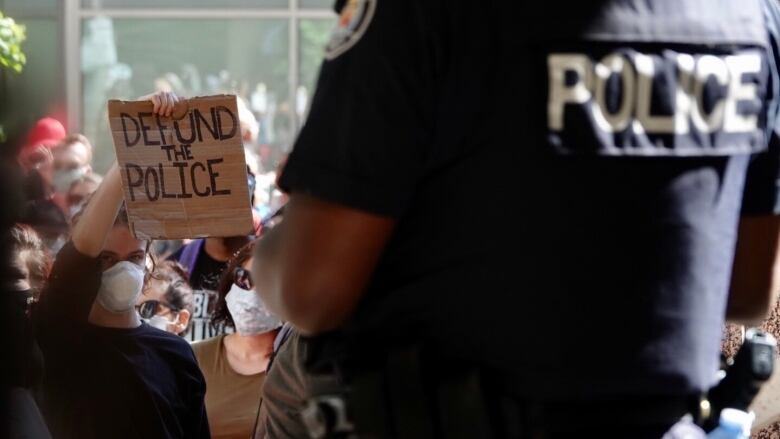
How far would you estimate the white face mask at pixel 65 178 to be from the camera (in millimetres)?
6438

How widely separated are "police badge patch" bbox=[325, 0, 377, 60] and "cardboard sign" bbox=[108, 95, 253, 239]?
1296mm

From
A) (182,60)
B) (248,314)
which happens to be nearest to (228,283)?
(248,314)

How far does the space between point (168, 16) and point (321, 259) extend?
9.24m

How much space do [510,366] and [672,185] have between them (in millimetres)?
331

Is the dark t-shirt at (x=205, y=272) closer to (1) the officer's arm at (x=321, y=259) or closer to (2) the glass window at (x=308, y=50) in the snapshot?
(1) the officer's arm at (x=321, y=259)

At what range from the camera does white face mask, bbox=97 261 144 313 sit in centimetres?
338

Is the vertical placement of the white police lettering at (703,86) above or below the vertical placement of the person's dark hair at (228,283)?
above

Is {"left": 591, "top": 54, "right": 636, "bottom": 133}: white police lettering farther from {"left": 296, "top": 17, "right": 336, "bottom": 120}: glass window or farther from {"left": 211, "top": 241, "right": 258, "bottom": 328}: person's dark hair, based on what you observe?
{"left": 296, "top": 17, "right": 336, "bottom": 120}: glass window

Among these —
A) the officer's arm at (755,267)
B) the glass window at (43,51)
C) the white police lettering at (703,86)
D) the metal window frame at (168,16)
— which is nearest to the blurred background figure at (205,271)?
the officer's arm at (755,267)

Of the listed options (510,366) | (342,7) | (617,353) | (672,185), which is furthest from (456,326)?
(342,7)

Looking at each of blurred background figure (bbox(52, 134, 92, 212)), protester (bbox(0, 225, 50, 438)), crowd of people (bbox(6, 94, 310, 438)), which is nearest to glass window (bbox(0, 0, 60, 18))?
blurred background figure (bbox(52, 134, 92, 212))

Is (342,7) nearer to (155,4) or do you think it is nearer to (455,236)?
(455,236)

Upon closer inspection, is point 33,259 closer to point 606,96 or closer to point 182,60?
point 606,96

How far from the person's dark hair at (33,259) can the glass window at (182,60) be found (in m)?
6.51
